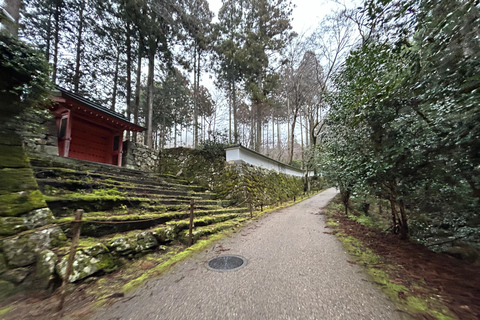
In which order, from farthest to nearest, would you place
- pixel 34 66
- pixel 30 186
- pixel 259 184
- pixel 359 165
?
pixel 259 184 → pixel 359 165 → pixel 34 66 → pixel 30 186

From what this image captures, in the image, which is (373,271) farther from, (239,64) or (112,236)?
(239,64)

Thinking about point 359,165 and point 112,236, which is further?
point 359,165

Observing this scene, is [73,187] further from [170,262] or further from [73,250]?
[170,262]

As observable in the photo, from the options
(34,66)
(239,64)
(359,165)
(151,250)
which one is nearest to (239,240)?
(151,250)

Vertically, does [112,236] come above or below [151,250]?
above

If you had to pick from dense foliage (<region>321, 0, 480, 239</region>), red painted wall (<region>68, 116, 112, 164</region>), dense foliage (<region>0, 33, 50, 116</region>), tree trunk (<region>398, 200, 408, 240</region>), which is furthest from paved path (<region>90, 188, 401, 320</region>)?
red painted wall (<region>68, 116, 112, 164</region>)

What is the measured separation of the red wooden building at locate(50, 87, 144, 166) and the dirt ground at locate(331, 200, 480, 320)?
385 inches

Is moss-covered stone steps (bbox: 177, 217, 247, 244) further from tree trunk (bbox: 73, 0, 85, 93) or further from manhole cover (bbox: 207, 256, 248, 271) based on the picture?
tree trunk (bbox: 73, 0, 85, 93)

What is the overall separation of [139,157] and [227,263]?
337 inches

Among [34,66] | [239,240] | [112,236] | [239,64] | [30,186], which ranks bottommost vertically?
[239,240]

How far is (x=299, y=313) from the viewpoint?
1703 mm

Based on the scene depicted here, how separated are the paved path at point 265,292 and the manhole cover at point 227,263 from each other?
0.37 feet

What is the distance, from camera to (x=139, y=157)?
376 inches

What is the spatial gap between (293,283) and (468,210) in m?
2.32
